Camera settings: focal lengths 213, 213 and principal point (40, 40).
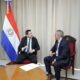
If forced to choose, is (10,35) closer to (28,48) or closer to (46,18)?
(28,48)

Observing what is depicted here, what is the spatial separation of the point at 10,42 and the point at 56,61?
142cm

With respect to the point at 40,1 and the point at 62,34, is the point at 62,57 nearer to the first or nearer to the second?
the point at 62,34

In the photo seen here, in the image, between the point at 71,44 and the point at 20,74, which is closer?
the point at 20,74

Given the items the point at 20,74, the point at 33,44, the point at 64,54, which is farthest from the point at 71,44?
the point at 20,74

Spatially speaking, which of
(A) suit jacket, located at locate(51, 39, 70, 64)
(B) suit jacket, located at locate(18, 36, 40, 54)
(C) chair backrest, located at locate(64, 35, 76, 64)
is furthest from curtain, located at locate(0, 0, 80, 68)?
(A) suit jacket, located at locate(51, 39, 70, 64)

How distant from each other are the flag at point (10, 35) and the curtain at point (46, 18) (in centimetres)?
34

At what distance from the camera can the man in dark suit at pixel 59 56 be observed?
15.1 feet

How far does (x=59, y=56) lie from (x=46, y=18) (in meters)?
1.24

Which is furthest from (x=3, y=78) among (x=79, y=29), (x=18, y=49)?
(x=79, y=29)

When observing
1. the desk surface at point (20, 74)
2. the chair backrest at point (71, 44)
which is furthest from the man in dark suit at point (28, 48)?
the desk surface at point (20, 74)

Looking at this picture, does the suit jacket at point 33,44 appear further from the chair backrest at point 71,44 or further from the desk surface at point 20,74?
the desk surface at point 20,74

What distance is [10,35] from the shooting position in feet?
18.0

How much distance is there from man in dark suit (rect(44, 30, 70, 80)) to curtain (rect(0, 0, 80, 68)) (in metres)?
0.46

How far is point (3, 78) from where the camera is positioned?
3080mm
